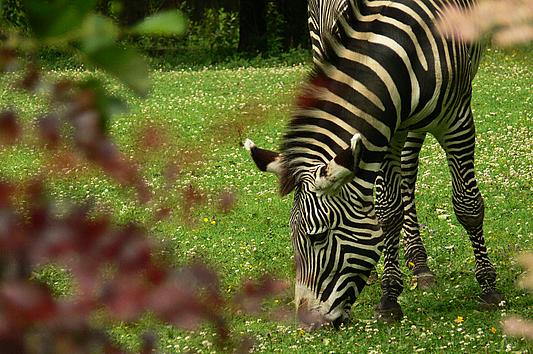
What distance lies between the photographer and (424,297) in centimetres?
757

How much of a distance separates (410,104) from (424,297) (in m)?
1.88

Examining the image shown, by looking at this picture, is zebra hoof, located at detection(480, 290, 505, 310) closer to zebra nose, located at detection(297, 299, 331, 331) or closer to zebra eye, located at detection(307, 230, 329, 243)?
zebra nose, located at detection(297, 299, 331, 331)

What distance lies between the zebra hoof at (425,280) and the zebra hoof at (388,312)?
83cm

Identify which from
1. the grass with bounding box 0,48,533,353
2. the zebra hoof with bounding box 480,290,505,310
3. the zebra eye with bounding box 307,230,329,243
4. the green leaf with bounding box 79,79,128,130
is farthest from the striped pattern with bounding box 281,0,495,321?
the green leaf with bounding box 79,79,128,130

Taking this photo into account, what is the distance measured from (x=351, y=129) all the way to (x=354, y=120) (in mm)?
58

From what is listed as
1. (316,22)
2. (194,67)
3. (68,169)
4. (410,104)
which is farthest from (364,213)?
(194,67)

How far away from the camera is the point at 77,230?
116 cm

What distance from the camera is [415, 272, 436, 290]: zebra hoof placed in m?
7.86

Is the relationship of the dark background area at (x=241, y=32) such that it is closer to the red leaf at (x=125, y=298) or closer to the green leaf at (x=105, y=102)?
the green leaf at (x=105, y=102)

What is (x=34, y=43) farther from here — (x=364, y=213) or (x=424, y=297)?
(x=424, y=297)

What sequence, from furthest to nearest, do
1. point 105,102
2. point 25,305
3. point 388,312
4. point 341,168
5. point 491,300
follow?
point 491,300, point 388,312, point 341,168, point 105,102, point 25,305

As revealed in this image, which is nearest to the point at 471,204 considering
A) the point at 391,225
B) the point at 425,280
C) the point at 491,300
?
the point at 391,225

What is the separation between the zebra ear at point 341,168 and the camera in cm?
573

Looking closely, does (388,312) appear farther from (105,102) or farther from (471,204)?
(105,102)
